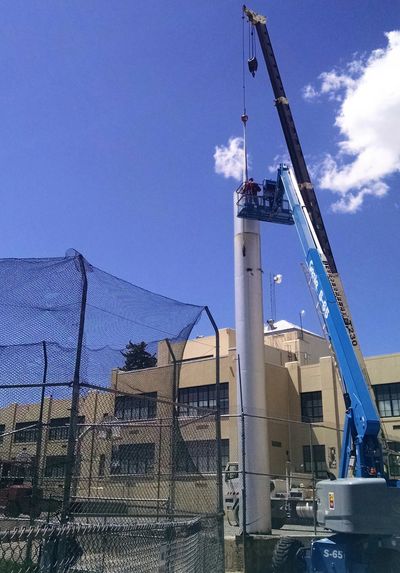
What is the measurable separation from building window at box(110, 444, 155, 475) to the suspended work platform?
1076 cm

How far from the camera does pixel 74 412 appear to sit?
6.89 meters

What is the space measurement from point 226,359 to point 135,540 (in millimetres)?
31865

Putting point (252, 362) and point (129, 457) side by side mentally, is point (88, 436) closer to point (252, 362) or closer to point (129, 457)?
point (129, 457)

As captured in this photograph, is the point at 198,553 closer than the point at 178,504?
Yes

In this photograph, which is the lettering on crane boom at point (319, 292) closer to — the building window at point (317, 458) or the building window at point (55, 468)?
the building window at point (55, 468)

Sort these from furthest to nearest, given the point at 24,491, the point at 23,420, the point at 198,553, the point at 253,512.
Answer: the point at 253,512 → the point at 24,491 → the point at 23,420 → the point at 198,553

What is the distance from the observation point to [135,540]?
8.00m

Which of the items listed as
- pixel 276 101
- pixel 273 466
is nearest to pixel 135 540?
pixel 276 101

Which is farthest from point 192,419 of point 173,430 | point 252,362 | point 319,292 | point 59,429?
point 252,362

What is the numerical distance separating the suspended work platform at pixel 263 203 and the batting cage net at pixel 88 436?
32.3 feet

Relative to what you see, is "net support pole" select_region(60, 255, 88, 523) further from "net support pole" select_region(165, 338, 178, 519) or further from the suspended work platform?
the suspended work platform

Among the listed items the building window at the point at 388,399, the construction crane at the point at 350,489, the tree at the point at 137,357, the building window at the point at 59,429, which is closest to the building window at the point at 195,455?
the tree at the point at 137,357

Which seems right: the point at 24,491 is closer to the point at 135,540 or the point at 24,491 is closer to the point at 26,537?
the point at 135,540

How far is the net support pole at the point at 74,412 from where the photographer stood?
6660 mm
